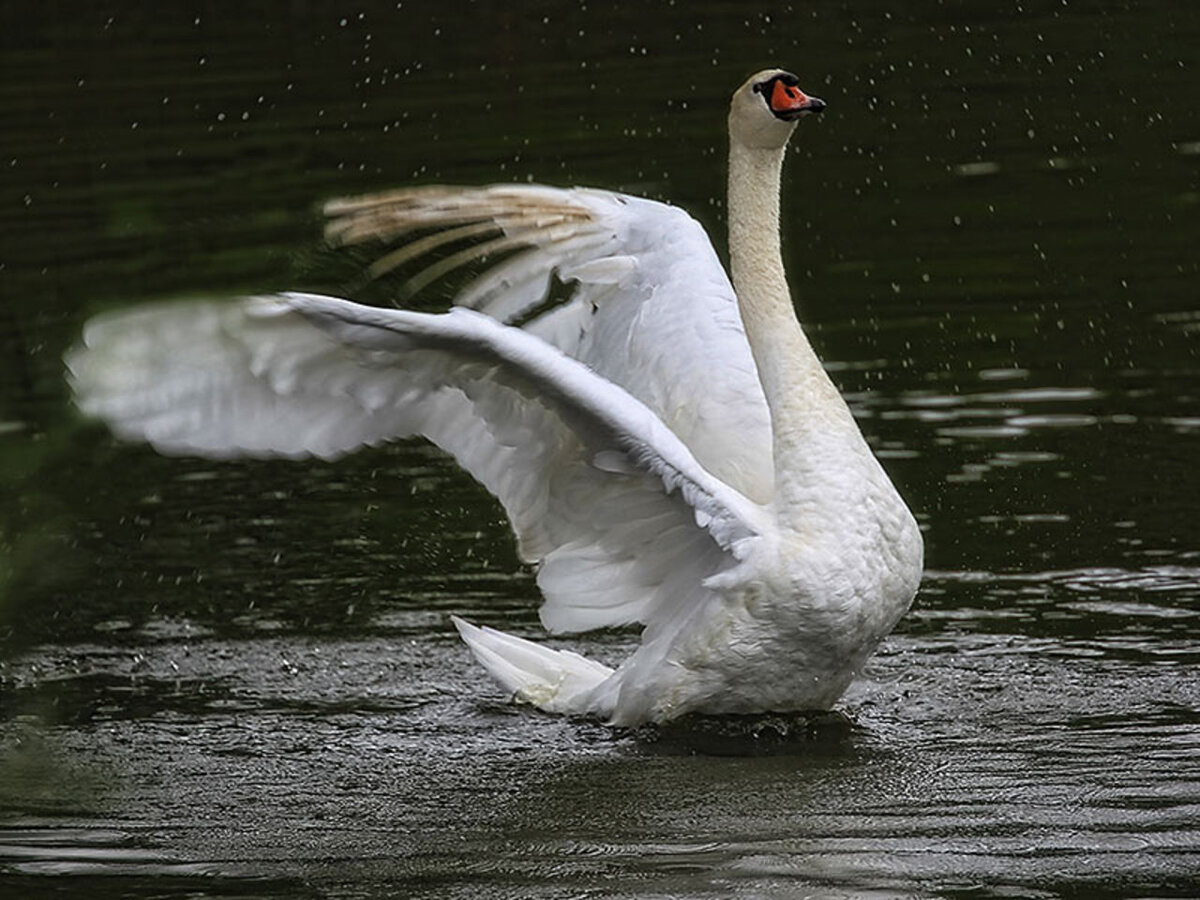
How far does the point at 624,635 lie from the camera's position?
9.03 m

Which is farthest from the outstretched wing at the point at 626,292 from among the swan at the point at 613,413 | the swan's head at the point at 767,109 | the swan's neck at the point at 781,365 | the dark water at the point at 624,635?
the dark water at the point at 624,635

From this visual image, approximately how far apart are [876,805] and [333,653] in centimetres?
254

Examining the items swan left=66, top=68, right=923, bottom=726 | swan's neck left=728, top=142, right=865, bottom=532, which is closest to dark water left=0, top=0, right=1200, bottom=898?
swan left=66, top=68, right=923, bottom=726

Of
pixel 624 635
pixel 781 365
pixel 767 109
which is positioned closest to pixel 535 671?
pixel 624 635

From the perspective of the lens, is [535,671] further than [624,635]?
No

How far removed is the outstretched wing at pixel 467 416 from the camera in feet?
21.4

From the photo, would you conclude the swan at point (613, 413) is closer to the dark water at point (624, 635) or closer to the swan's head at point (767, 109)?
the swan's head at point (767, 109)

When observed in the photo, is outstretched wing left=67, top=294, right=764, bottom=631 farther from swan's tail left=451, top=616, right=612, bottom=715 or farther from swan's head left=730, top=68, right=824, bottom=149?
swan's head left=730, top=68, right=824, bottom=149

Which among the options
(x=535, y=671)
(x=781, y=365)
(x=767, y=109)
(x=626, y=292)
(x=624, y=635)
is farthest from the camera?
(x=624, y=635)

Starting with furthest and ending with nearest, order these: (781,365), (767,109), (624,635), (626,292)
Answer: (624,635), (626,292), (767,109), (781,365)

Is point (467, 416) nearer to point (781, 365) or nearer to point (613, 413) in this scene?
point (613, 413)

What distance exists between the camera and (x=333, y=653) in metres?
8.56

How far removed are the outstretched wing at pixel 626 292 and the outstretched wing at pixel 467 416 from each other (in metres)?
0.59

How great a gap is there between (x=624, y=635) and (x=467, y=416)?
199 cm
